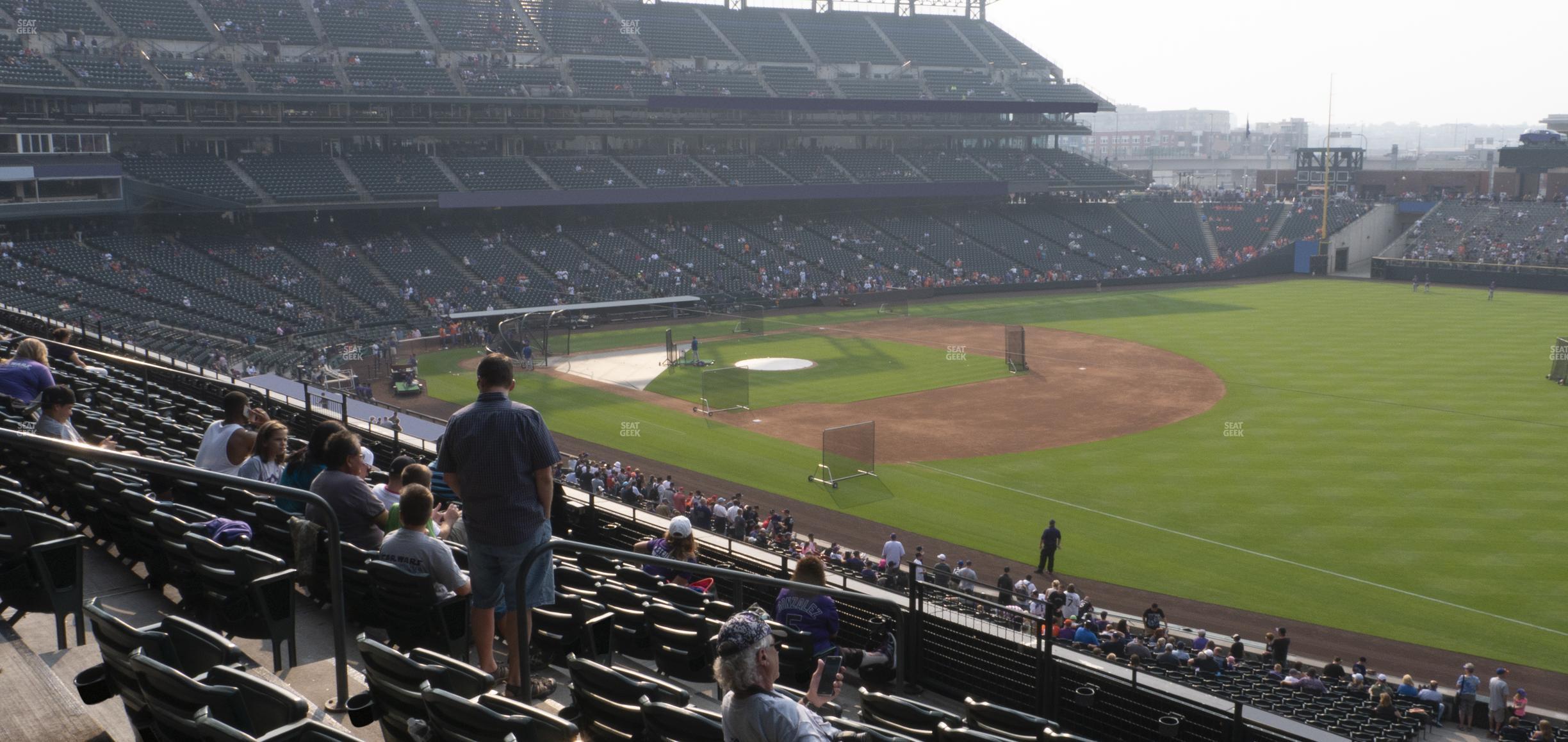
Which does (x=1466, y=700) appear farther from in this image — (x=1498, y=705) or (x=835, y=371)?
(x=835, y=371)

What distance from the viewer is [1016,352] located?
45375 millimetres

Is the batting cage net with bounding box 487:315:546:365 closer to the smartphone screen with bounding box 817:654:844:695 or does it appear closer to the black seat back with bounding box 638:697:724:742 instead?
the smartphone screen with bounding box 817:654:844:695

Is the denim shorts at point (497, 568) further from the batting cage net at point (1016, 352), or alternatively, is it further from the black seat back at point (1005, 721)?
the batting cage net at point (1016, 352)

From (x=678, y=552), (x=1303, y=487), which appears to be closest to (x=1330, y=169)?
(x=1303, y=487)

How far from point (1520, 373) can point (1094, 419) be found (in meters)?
17.4

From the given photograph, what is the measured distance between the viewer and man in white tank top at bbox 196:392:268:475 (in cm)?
973

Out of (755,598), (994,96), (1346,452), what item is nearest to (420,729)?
(755,598)

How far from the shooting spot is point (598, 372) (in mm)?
45375

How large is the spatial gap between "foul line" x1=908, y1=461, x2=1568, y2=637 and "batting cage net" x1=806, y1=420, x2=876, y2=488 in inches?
66.3

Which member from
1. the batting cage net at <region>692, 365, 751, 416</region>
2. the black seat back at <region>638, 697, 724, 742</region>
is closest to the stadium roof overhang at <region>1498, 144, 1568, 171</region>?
the batting cage net at <region>692, 365, 751, 416</region>

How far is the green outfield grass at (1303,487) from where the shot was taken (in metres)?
21.6

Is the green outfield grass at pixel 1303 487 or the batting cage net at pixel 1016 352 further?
the batting cage net at pixel 1016 352

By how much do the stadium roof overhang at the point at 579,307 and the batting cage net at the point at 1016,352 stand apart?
18.6 metres

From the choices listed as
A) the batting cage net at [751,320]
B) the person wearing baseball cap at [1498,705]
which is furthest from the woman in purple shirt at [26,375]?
the batting cage net at [751,320]
